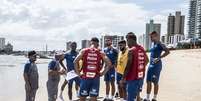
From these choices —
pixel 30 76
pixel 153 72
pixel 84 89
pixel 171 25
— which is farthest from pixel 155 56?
pixel 171 25

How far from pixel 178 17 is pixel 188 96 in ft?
555

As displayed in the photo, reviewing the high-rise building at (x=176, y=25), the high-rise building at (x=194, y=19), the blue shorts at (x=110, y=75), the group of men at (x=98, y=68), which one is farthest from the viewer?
the high-rise building at (x=176, y=25)

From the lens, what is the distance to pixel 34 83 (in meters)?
9.36

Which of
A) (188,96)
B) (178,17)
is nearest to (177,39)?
(178,17)

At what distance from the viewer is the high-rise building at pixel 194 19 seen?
487 ft

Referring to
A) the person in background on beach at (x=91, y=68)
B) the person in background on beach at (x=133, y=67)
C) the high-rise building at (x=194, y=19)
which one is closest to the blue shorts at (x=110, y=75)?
the person in background on beach at (x=91, y=68)

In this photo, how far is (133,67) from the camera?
8.51 metres

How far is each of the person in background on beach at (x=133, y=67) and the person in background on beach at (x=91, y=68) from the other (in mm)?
735

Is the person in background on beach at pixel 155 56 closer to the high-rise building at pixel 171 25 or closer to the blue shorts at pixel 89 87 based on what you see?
the blue shorts at pixel 89 87

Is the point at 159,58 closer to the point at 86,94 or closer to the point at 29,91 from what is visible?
the point at 86,94

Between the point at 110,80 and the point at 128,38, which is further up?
the point at 128,38

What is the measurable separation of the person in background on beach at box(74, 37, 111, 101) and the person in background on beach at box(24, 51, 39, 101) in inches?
32.4

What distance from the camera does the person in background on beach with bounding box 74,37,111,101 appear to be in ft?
29.7

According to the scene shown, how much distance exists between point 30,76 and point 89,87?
1138 millimetres
